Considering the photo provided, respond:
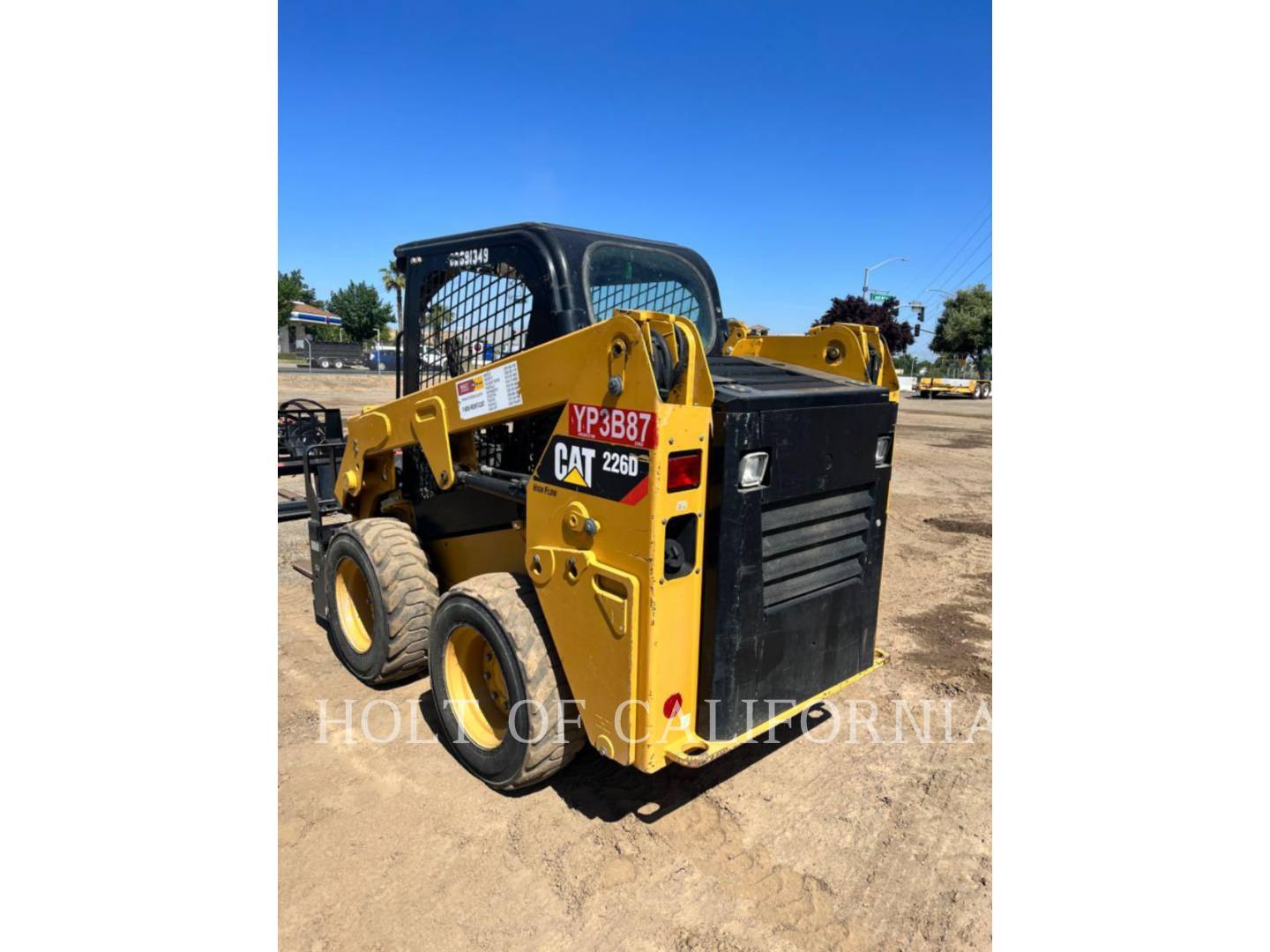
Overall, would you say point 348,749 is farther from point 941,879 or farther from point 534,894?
point 941,879

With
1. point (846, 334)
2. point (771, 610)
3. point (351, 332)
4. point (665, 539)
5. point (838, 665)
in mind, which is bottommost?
point (838, 665)

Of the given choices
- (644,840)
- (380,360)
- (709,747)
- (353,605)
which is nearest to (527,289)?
(709,747)

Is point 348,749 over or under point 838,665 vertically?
under

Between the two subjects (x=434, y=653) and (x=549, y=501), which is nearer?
(x=549, y=501)

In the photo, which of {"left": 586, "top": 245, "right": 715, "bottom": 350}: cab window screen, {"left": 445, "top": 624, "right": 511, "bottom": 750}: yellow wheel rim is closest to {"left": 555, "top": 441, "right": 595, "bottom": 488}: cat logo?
{"left": 586, "top": 245, "right": 715, "bottom": 350}: cab window screen

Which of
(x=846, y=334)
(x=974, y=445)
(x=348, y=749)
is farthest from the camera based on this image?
(x=974, y=445)

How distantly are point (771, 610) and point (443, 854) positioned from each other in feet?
5.25

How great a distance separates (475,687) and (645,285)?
2203 mm

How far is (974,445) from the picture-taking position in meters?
17.4

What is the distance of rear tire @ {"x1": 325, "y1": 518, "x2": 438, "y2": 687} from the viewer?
13.2 ft

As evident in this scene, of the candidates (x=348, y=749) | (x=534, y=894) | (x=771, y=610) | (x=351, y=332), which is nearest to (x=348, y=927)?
(x=534, y=894)

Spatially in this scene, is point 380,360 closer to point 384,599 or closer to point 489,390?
point 384,599

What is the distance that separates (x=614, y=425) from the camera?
2.71m

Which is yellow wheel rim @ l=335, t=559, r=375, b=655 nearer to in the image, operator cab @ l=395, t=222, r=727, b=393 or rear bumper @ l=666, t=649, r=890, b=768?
operator cab @ l=395, t=222, r=727, b=393
